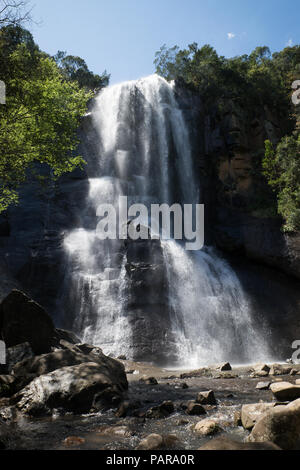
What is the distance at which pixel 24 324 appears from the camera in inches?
365

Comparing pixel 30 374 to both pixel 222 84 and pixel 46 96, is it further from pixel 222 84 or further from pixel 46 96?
pixel 222 84

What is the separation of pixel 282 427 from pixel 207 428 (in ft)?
4.32

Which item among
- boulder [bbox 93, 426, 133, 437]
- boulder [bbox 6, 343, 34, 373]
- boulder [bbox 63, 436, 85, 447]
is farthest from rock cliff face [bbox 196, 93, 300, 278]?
boulder [bbox 63, 436, 85, 447]

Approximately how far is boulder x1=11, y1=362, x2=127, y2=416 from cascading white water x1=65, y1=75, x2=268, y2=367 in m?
9.87

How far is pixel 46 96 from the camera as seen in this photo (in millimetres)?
12977

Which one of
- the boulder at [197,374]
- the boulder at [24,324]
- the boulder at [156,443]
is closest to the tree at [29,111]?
the boulder at [24,324]

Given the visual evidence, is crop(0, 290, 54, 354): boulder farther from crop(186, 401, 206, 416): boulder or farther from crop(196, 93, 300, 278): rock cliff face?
crop(196, 93, 300, 278): rock cliff face

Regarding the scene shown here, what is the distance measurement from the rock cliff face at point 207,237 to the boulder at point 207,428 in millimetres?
11201

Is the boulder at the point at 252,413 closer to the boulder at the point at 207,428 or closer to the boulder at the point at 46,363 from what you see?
the boulder at the point at 207,428

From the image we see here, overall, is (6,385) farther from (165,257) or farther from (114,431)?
(165,257)

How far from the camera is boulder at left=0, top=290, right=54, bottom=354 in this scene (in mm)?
9055

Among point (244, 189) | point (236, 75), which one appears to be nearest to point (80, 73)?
point (236, 75)

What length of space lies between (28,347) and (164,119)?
25304 mm

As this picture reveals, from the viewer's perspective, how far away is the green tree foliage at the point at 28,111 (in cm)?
905
